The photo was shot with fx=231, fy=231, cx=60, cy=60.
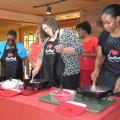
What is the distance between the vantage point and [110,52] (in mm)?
1719

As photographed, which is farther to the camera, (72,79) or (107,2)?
(107,2)

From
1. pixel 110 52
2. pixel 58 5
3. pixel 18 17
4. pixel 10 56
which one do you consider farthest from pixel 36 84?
pixel 18 17

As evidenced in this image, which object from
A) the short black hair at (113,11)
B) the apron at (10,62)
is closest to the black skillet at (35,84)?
the short black hair at (113,11)

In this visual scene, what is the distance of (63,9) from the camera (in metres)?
4.74

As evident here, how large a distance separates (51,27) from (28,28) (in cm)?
436

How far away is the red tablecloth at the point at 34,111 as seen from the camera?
114cm

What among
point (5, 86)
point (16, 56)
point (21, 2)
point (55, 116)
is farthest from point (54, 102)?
point (21, 2)

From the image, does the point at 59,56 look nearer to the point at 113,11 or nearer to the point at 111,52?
the point at 111,52

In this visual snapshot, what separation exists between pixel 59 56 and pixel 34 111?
74 centimetres

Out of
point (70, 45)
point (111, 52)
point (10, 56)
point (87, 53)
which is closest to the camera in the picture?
point (111, 52)

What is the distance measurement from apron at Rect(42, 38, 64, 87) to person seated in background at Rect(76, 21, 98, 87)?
2.91ft

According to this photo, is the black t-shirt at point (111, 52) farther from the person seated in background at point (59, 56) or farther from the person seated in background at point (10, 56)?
the person seated in background at point (10, 56)

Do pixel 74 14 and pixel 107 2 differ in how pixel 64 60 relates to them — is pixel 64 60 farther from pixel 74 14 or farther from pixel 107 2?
pixel 74 14

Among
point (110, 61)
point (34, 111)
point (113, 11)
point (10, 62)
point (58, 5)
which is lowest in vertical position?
point (34, 111)
